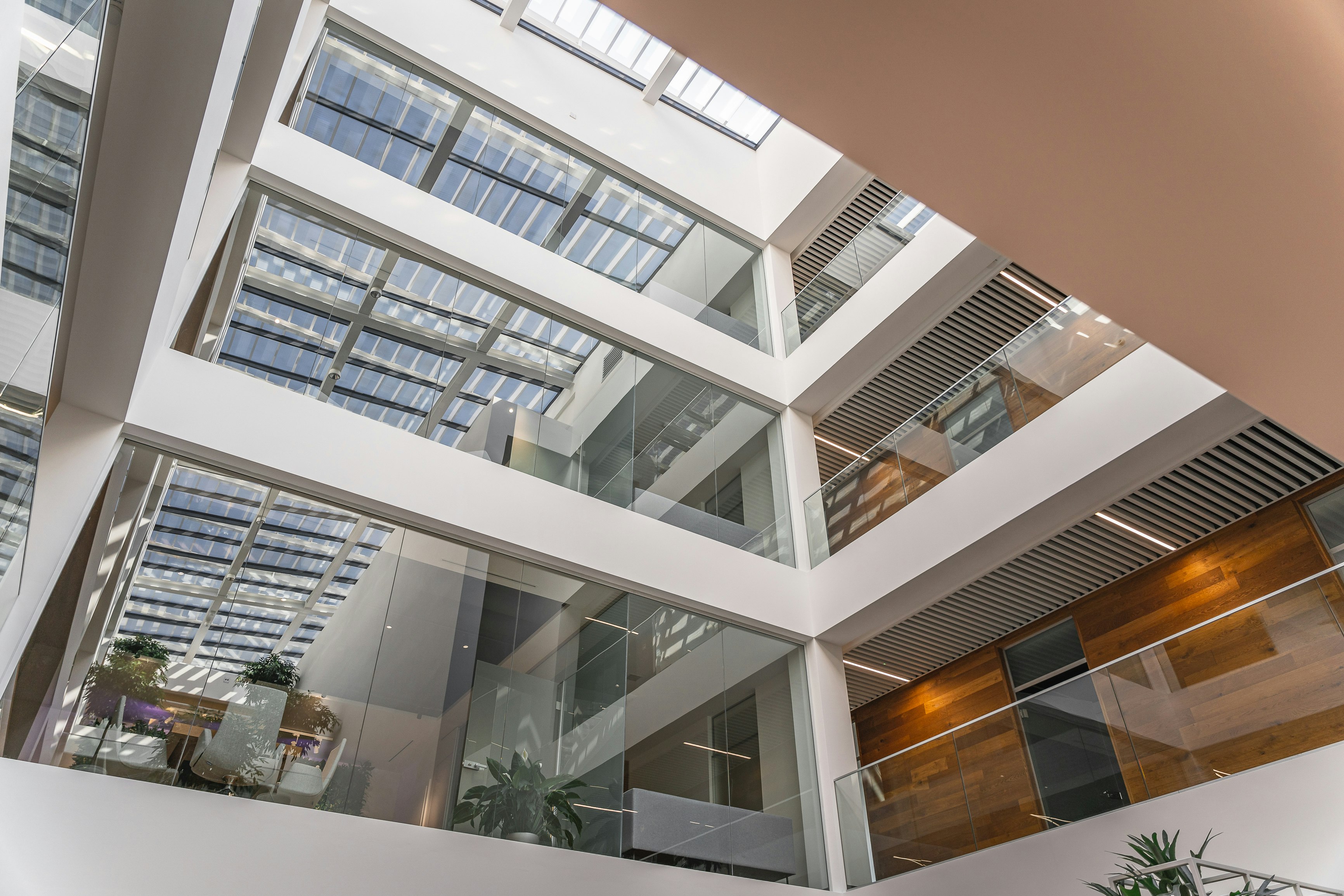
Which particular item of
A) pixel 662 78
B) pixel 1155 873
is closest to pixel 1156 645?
pixel 1155 873

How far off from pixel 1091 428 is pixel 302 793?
21.0 ft

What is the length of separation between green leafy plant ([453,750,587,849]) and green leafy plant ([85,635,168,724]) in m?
2.22

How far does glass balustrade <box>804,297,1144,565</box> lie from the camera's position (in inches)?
292

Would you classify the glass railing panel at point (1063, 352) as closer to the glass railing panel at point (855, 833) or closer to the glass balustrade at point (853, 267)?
the glass balustrade at point (853, 267)

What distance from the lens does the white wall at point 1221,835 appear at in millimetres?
4824

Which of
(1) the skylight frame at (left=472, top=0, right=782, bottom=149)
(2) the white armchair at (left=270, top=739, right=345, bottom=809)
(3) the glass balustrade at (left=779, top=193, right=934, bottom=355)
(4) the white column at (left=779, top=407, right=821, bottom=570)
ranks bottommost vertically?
(2) the white armchair at (left=270, top=739, right=345, bottom=809)

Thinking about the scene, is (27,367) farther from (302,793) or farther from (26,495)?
(302,793)

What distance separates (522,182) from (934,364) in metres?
5.13

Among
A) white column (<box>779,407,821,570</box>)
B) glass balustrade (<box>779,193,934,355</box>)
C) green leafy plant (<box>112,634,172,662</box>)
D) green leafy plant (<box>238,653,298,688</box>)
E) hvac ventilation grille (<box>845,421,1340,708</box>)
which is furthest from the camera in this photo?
white column (<box>779,407,821,570</box>)

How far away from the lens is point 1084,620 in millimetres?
9391

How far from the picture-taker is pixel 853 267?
415 inches

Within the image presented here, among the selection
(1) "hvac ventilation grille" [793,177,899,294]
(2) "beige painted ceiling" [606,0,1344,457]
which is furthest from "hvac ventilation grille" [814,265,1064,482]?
(2) "beige painted ceiling" [606,0,1344,457]

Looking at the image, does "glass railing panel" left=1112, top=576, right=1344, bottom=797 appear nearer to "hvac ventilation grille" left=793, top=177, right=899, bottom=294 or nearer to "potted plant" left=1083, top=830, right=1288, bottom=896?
"potted plant" left=1083, top=830, right=1288, bottom=896

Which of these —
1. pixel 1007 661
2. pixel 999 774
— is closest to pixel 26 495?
pixel 999 774
